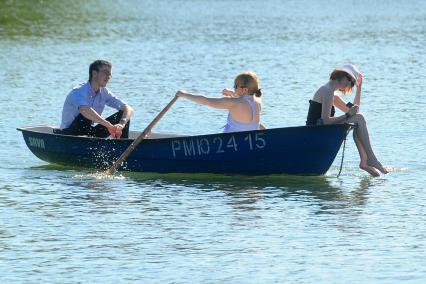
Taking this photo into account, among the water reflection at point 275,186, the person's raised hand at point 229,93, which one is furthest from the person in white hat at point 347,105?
the person's raised hand at point 229,93

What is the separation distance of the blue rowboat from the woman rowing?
381mm

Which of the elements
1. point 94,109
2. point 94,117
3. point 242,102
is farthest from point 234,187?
point 94,109

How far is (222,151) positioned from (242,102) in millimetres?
590

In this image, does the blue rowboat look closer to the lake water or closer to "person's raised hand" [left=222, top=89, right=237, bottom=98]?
the lake water

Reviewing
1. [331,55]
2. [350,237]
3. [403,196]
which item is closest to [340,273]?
[350,237]

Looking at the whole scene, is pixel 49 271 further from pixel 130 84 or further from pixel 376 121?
pixel 130 84

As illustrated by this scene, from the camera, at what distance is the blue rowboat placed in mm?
17406

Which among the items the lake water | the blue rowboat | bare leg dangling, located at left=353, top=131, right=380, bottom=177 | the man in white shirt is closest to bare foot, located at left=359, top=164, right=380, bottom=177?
bare leg dangling, located at left=353, top=131, right=380, bottom=177

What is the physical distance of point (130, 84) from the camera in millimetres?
32562

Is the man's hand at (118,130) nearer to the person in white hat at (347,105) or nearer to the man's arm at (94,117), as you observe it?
the man's arm at (94,117)

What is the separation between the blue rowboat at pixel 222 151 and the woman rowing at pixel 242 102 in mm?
381

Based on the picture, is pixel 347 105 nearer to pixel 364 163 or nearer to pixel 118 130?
pixel 364 163

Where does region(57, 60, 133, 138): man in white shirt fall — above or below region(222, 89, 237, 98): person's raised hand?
below

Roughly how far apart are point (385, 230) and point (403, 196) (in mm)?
2196
